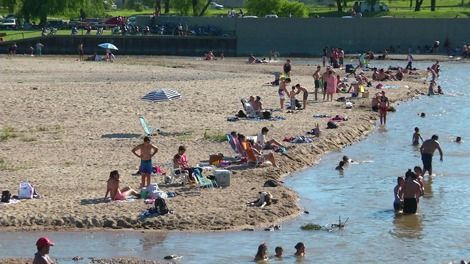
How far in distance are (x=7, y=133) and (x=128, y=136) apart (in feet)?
10.0

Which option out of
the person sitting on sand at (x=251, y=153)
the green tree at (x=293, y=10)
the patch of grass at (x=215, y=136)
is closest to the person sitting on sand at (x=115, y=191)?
the person sitting on sand at (x=251, y=153)

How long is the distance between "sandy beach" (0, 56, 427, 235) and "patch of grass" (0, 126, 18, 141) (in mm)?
74

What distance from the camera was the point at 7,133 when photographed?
94.4 ft

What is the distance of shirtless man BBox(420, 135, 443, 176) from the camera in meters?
25.7

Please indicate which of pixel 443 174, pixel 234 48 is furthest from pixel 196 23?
pixel 443 174

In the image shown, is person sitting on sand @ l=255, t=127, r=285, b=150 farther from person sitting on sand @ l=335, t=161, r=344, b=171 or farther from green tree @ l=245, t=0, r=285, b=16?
green tree @ l=245, t=0, r=285, b=16

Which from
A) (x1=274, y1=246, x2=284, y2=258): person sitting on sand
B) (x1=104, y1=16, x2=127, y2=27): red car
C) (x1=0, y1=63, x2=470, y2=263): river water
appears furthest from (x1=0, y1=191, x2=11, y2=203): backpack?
(x1=104, y1=16, x2=127, y2=27): red car

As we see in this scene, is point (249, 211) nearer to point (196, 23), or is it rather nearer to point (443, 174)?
point (443, 174)

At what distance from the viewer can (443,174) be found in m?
27.1

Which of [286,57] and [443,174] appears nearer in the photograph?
[443,174]

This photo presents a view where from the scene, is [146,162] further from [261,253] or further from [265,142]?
[265,142]

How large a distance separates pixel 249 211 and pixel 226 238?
1549 millimetres

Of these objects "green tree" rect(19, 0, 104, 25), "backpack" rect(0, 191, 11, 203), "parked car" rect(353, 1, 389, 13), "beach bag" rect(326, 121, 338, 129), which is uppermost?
"parked car" rect(353, 1, 389, 13)

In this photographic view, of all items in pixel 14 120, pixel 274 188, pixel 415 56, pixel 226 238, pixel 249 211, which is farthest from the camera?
pixel 415 56
